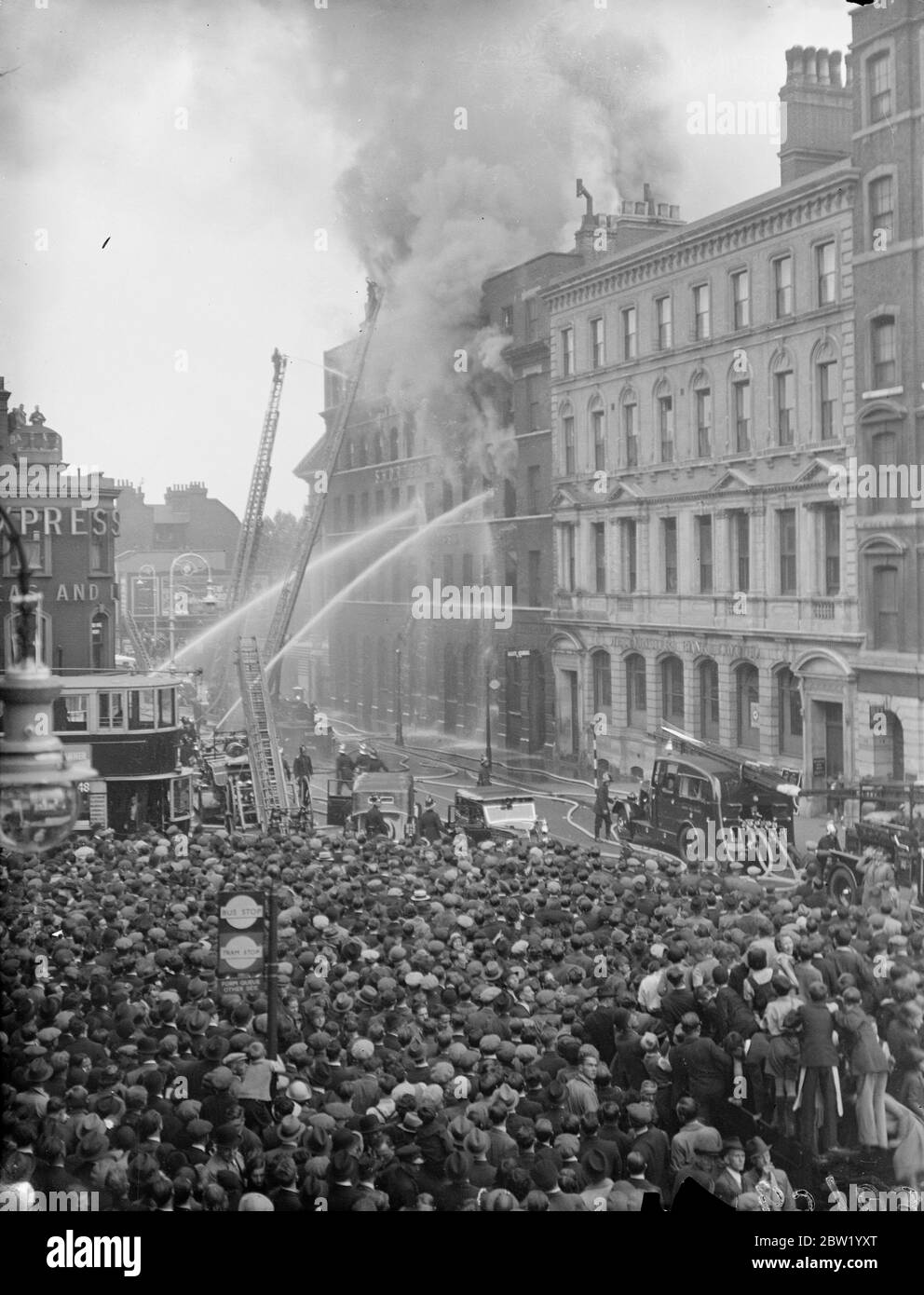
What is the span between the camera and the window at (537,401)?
11023 millimetres

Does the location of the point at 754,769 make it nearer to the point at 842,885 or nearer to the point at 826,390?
the point at 842,885

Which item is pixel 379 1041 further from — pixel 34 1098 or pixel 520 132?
pixel 520 132

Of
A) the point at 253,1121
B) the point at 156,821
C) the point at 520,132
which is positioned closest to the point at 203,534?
the point at 156,821

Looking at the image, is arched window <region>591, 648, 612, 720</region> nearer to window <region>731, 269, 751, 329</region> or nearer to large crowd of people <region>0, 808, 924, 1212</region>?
large crowd of people <region>0, 808, 924, 1212</region>

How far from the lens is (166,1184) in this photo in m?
8.15

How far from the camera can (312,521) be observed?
11.0 m

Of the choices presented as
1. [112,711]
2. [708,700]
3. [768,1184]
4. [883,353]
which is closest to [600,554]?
[708,700]

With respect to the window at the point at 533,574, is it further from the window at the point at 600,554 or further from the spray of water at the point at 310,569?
the spray of water at the point at 310,569

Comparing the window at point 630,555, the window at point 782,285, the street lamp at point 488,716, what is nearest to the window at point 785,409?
the window at point 782,285

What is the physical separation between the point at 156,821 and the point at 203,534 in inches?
81.7

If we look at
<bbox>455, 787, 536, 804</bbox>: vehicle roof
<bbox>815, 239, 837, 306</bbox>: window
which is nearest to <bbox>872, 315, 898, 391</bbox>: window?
<bbox>815, 239, 837, 306</bbox>: window

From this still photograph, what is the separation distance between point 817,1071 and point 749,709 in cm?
261

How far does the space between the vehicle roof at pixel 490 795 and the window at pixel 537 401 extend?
267cm
